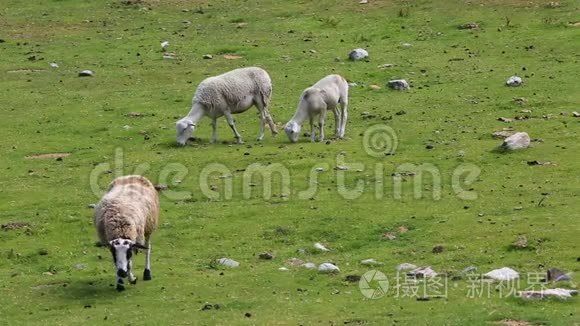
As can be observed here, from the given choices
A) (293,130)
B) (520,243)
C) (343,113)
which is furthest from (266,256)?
(343,113)

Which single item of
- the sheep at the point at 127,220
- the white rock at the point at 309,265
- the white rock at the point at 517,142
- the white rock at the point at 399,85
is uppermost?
the white rock at the point at 399,85

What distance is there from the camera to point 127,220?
1959cm

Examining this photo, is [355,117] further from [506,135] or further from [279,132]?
[506,135]

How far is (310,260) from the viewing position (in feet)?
69.8

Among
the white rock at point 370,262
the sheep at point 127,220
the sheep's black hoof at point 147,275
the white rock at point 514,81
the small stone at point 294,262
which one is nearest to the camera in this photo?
the sheep at point 127,220

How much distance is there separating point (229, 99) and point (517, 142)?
7337 mm

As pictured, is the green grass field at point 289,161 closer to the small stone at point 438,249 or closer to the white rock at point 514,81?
the small stone at point 438,249

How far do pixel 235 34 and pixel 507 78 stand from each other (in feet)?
36.8

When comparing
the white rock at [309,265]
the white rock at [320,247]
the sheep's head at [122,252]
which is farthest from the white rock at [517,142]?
the sheep's head at [122,252]

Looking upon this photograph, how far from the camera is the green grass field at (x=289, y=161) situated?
19.0 metres

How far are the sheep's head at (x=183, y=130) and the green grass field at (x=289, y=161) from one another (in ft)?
1.25

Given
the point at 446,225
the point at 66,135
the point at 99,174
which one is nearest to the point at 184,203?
the point at 99,174

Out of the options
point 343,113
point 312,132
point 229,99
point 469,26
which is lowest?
point 312,132

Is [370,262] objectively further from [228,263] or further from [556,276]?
[556,276]
